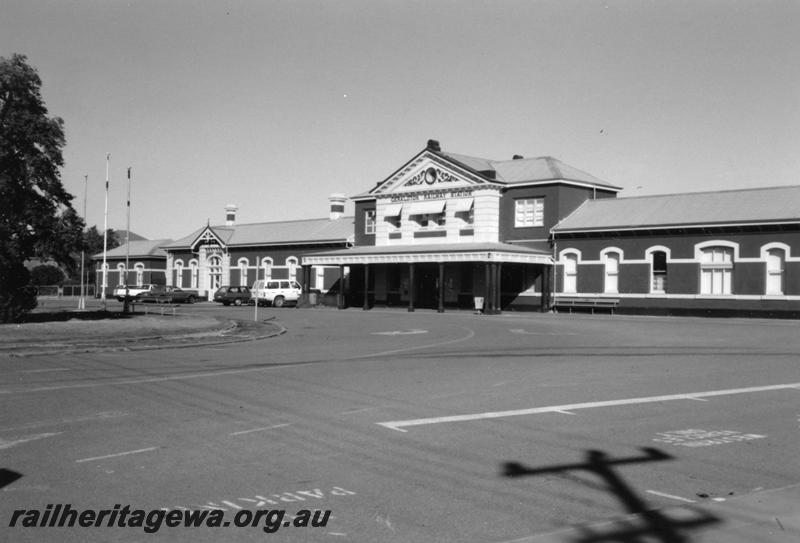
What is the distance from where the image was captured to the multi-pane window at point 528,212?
48.9 meters

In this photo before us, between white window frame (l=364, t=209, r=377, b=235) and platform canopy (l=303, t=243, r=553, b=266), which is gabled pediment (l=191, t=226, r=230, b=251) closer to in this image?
white window frame (l=364, t=209, r=377, b=235)

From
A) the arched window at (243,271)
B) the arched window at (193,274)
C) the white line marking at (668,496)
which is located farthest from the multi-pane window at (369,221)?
the white line marking at (668,496)

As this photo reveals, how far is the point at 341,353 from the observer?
19.1m

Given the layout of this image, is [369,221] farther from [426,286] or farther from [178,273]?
[178,273]

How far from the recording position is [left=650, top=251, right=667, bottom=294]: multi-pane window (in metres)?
43.3

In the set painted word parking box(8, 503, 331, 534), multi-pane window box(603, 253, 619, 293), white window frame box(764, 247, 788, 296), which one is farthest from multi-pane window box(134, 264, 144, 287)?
painted word parking box(8, 503, 331, 534)

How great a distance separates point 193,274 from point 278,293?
18433 millimetres

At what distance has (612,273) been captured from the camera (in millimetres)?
45219

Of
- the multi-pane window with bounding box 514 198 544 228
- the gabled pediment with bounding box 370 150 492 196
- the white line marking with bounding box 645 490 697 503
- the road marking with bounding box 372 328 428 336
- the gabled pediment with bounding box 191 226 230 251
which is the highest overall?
the gabled pediment with bounding box 370 150 492 196

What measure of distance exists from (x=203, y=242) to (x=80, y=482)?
64.6 metres

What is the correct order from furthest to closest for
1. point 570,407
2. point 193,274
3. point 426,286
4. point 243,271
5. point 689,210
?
1. point 193,274
2. point 243,271
3. point 426,286
4. point 689,210
5. point 570,407

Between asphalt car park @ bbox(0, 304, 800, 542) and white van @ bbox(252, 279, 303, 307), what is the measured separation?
1524 inches

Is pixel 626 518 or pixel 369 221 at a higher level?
pixel 369 221

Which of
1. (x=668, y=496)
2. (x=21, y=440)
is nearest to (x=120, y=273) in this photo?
(x=21, y=440)
